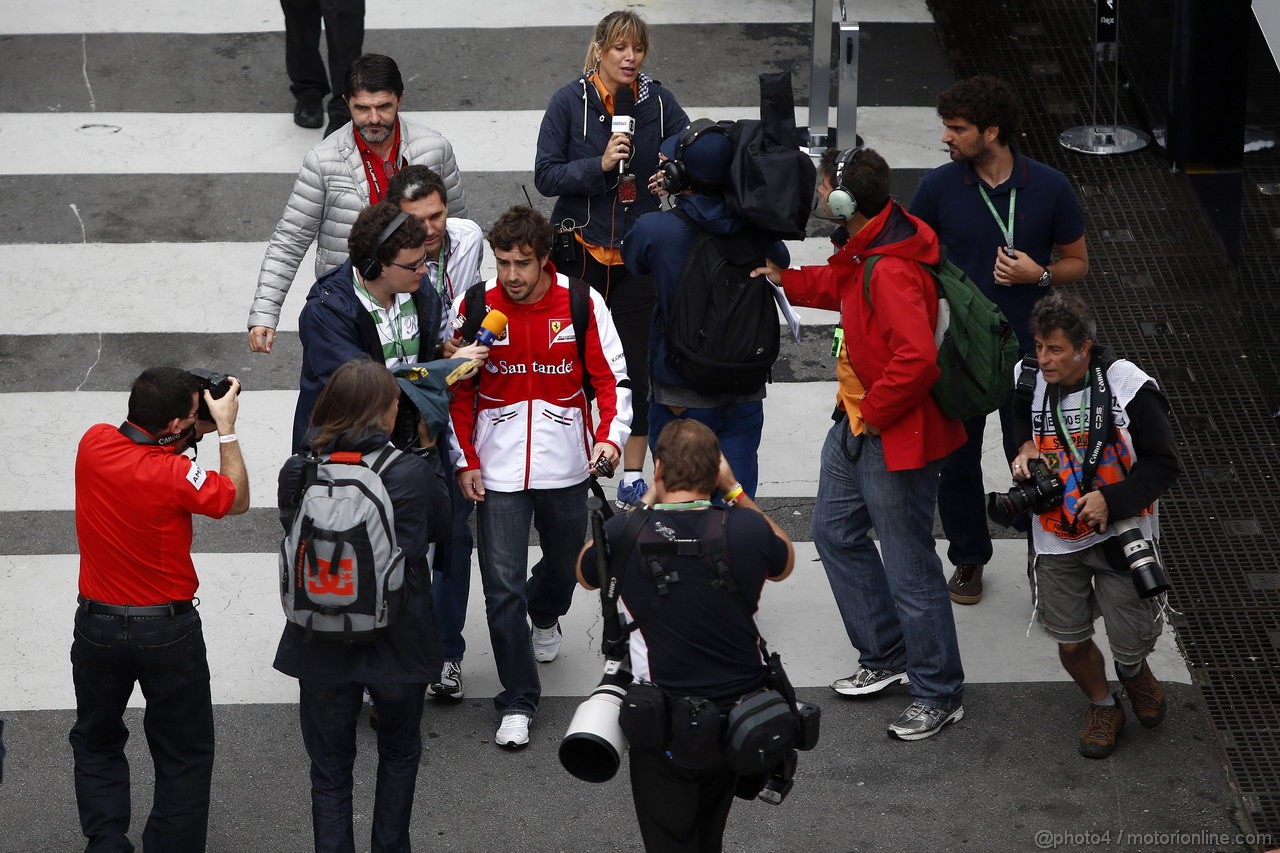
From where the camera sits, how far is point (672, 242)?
6.32 m

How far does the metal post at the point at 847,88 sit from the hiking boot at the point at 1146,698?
4653 mm

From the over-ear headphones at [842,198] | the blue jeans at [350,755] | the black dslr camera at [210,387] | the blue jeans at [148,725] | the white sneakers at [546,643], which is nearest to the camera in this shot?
the blue jeans at [350,755]

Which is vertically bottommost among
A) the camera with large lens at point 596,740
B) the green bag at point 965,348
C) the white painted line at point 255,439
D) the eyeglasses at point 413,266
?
the white painted line at point 255,439

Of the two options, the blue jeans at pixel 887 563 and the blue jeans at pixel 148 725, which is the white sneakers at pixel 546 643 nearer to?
the blue jeans at pixel 887 563

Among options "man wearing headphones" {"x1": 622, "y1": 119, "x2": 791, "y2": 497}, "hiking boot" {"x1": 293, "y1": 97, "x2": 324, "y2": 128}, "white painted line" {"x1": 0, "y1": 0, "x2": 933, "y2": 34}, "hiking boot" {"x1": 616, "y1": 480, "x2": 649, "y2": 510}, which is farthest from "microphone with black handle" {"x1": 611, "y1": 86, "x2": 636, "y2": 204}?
"white painted line" {"x1": 0, "y1": 0, "x2": 933, "y2": 34}

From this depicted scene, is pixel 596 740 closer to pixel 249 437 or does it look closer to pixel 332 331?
pixel 332 331

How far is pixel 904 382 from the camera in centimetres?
585

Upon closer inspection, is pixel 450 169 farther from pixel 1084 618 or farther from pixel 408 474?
pixel 1084 618

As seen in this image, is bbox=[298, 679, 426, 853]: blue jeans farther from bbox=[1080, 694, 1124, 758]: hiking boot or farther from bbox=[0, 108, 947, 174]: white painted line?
bbox=[0, 108, 947, 174]: white painted line

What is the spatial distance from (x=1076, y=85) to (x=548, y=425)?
6243 millimetres

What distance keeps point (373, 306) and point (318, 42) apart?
196 inches

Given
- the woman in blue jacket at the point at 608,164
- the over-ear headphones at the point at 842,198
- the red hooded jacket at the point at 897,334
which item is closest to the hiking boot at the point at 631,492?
the woman in blue jacket at the point at 608,164

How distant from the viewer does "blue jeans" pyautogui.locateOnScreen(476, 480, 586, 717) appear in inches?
241

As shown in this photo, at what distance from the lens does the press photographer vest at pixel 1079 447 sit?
584 cm
